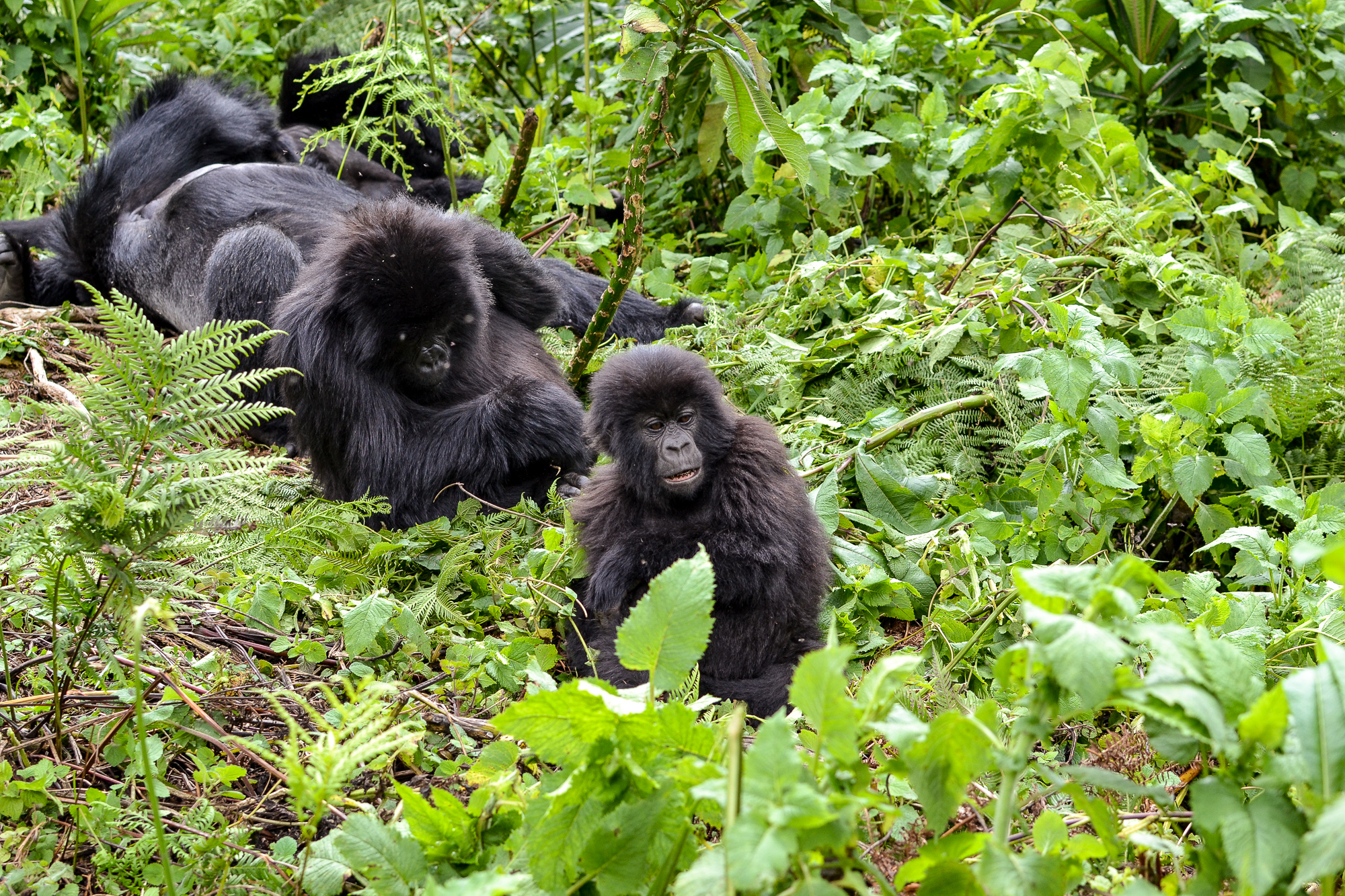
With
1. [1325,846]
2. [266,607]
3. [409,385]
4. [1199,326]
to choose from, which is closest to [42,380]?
[409,385]

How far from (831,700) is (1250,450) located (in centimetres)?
202

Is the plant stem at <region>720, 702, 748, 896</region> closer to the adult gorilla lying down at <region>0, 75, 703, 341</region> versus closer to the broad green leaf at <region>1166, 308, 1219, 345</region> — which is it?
the broad green leaf at <region>1166, 308, 1219, 345</region>

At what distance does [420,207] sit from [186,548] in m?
1.81

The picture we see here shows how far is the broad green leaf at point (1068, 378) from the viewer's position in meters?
2.75

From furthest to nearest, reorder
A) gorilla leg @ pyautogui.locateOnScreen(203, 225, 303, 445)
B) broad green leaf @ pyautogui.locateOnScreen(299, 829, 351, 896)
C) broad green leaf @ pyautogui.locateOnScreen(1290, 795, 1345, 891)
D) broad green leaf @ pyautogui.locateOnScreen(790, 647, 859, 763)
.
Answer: gorilla leg @ pyautogui.locateOnScreen(203, 225, 303, 445), broad green leaf @ pyautogui.locateOnScreen(299, 829, 351, 896), broad green leaf @ pyautogui.locateOnScreen(790, 647, 859, 763), broad green leaf @ pyautogui.locateOnScreen(1290, 795, 1345, 891)

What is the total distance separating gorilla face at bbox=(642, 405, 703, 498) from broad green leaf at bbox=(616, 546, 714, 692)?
1.16 m

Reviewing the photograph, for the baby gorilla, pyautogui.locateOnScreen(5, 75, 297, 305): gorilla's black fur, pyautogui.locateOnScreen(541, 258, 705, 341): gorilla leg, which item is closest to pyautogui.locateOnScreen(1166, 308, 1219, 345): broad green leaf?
the baby gorilla

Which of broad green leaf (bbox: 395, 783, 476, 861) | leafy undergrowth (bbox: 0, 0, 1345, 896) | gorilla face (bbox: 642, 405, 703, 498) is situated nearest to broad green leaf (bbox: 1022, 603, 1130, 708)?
leafy undergrowth (bbox: 0, 0, 1345, 896)

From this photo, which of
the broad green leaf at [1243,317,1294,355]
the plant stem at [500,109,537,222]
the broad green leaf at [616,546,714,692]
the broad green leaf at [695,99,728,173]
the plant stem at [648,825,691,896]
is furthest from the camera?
the broad green leaf at [695,99,728,173]

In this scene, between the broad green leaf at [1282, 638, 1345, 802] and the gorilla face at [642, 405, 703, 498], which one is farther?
the gorilla face at [642, 405, 703, 498]

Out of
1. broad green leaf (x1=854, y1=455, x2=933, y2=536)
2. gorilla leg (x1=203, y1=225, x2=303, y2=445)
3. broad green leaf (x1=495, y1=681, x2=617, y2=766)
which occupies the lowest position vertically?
broad green leaf (x1=854, y1=455, x2=933, y2=536)

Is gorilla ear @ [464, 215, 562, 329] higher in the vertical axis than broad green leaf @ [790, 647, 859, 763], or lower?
lower

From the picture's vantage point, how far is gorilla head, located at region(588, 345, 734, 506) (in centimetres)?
266

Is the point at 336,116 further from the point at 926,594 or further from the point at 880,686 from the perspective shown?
the point at 880,686
